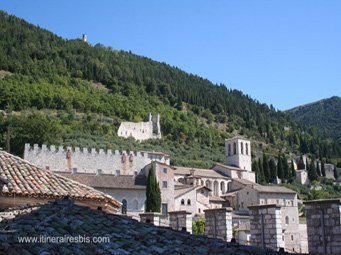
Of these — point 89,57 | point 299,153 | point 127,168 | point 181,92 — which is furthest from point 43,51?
point 127,168

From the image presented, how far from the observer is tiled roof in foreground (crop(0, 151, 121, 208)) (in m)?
11.2

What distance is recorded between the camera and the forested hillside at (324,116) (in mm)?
155250

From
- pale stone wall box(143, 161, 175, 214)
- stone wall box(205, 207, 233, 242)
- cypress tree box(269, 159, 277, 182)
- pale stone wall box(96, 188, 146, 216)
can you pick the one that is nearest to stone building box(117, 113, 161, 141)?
cypress tree box(269, 159, 277, 182)

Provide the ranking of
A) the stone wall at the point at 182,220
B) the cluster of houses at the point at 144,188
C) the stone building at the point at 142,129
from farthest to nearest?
1. the stone building at the point at 142,129
2. the cluster of houses at the point at 144,188
3. the stone wall at the point at 182,220

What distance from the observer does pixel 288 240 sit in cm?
4800

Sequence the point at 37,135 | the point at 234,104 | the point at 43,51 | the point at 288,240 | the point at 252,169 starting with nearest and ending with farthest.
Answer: the point at 288,240, the point at 37,135, the point at 252,169, the point at 43,51, the point at 234,104

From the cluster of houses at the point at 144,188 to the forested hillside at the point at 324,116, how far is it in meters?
83.4

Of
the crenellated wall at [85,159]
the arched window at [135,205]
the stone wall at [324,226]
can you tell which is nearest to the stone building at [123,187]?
the arched window at [135,205]

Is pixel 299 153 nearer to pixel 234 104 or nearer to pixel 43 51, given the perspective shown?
pixel 234 104

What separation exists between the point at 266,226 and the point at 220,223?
1194 mm

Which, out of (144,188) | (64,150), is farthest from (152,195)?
(64,150)

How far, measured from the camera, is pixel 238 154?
256 feet

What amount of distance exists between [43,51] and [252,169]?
55940 mm

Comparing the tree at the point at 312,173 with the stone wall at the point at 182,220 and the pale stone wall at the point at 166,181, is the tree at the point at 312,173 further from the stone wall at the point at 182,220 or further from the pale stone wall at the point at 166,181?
the stone wall at the point at 182,220
